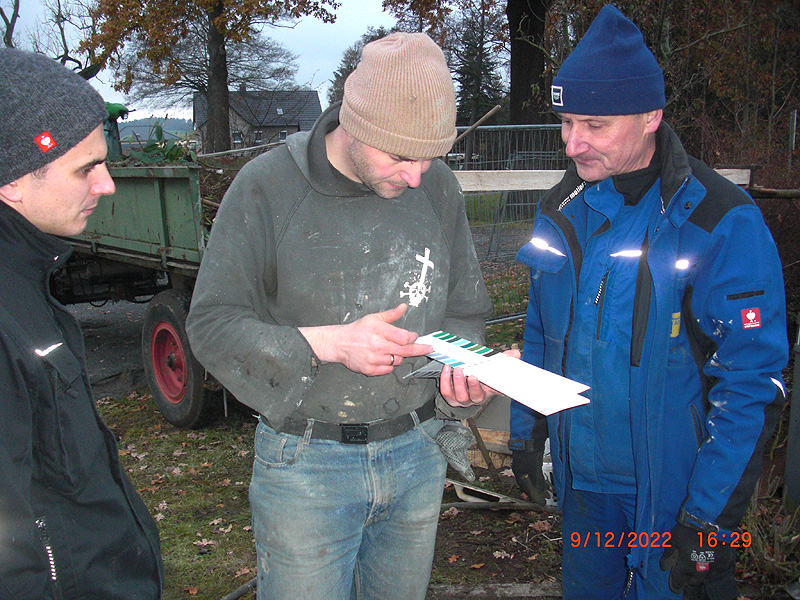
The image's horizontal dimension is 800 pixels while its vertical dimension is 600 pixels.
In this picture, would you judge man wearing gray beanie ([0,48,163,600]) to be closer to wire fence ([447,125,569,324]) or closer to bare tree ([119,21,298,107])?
wire fence ([447,125,569,324])

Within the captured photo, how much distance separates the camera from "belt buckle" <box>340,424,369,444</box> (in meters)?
1.88

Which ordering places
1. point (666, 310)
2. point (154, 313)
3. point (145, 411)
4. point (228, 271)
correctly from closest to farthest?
point (228, 271) → point (666, 310) → point (154, 313) → point (145, 411)

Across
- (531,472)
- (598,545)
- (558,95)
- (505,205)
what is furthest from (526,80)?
(598,545)

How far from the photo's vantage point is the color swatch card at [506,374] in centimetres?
161

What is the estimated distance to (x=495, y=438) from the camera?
4.54m

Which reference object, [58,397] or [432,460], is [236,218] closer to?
[58,397]

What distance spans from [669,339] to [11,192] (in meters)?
1.81

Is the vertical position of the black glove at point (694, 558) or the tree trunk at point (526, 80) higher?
the tree trunk at point (526, 80)

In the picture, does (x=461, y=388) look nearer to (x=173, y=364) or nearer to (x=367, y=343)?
(x=367, y=343)

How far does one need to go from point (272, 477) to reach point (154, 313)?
13.8ft

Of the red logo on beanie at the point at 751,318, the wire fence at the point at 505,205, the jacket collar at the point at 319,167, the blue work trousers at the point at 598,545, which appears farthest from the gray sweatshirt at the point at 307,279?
the wire fence at the point at 505,205

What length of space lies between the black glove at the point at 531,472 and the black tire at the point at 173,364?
3.39m

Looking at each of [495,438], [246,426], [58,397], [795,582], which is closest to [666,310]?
[58,397]

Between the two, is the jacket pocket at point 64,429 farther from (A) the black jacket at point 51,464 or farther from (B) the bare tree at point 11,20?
(B) the bare tree at point 11,20
